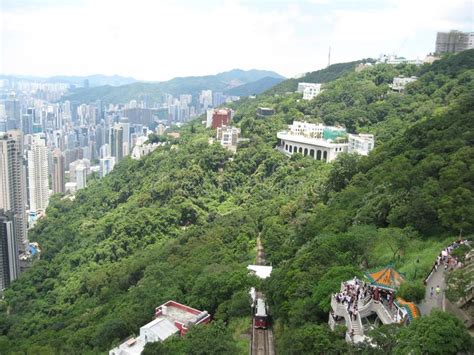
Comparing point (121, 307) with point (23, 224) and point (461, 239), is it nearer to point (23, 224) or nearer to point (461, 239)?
point (461, 239)

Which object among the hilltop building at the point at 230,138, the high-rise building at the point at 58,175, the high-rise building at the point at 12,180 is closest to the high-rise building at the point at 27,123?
the high-rise building at the point at 58,175

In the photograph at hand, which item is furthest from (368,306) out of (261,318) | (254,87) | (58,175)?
(254,87)

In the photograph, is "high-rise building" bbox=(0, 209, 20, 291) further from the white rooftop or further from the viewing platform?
the viewing platform

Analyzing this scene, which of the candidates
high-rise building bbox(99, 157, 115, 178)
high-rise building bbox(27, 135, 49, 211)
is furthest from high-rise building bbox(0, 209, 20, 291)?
high-rise building bbox(99, 157, 115, 178)

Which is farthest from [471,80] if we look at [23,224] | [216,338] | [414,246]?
[23,224]

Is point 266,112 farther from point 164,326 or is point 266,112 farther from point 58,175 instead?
point 58,175
